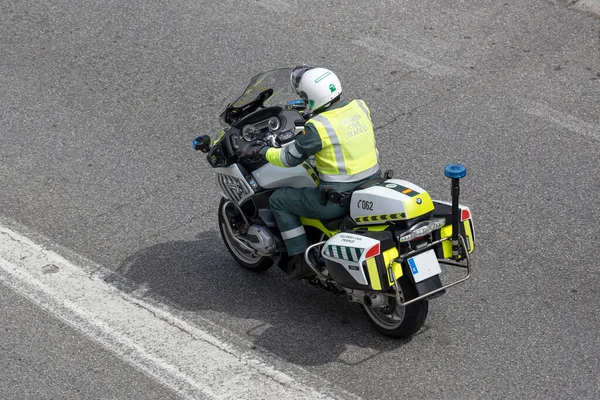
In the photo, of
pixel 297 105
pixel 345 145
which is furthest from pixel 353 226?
pixel 297 105

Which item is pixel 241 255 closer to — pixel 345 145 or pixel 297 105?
pixel 297 105

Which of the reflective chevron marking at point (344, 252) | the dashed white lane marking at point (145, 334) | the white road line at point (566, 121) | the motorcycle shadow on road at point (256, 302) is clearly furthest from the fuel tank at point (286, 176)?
the white road line at point (566, 121)

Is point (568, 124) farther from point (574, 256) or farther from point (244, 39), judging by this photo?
point (244, 39)

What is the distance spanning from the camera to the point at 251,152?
6.74 meters

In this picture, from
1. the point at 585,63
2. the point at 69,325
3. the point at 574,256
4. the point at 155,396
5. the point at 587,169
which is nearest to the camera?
the point at 155,396

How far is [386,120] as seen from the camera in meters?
9.14

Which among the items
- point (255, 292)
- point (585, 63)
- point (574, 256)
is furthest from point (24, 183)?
point (585, 63)

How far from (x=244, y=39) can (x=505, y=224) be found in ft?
14.1

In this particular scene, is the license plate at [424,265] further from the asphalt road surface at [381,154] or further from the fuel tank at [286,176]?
the fuel tank at [286,176]

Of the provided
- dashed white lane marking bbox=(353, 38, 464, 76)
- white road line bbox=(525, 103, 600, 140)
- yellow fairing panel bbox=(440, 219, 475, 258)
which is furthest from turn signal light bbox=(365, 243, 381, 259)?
dashed white lane marking bbox=(353, 38, 464, 76)

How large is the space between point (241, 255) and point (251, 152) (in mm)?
956

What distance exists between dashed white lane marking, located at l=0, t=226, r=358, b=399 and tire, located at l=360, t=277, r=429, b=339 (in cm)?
62

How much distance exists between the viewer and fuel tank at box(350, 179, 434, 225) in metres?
5.98

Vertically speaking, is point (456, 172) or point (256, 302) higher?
point (456, 172)
